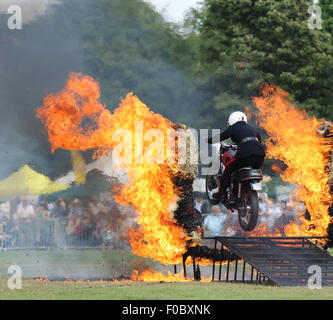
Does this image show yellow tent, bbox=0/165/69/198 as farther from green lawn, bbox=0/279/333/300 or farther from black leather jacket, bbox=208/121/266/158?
black leather jacket, bbox=208/121/266/158

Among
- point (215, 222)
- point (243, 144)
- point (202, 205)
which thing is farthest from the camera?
point (202, 205)

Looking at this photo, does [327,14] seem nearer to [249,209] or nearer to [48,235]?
[48,235]

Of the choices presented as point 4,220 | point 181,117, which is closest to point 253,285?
point 4,220

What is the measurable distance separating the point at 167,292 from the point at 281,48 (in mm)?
26093

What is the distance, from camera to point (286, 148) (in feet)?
63.1

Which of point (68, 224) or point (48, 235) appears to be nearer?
point (68, 224)

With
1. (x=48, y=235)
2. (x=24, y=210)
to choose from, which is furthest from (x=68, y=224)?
(x=24, y=210)

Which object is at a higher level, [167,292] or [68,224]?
[68,224]

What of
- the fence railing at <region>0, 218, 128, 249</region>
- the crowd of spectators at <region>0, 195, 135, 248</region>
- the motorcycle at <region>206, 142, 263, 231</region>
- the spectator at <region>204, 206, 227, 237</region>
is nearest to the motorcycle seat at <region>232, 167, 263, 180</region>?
the motorcycle at <region>206, 142, 263, 231</region>

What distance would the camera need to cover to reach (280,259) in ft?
52.9

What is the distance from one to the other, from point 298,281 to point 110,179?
8.13 metres

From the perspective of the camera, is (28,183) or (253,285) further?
(28,183)

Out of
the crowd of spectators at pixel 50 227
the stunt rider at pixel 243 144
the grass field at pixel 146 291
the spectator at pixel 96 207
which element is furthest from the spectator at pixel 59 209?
the stunt rider at pixel 243 144

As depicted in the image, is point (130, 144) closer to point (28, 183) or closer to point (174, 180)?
point (174, 180)
